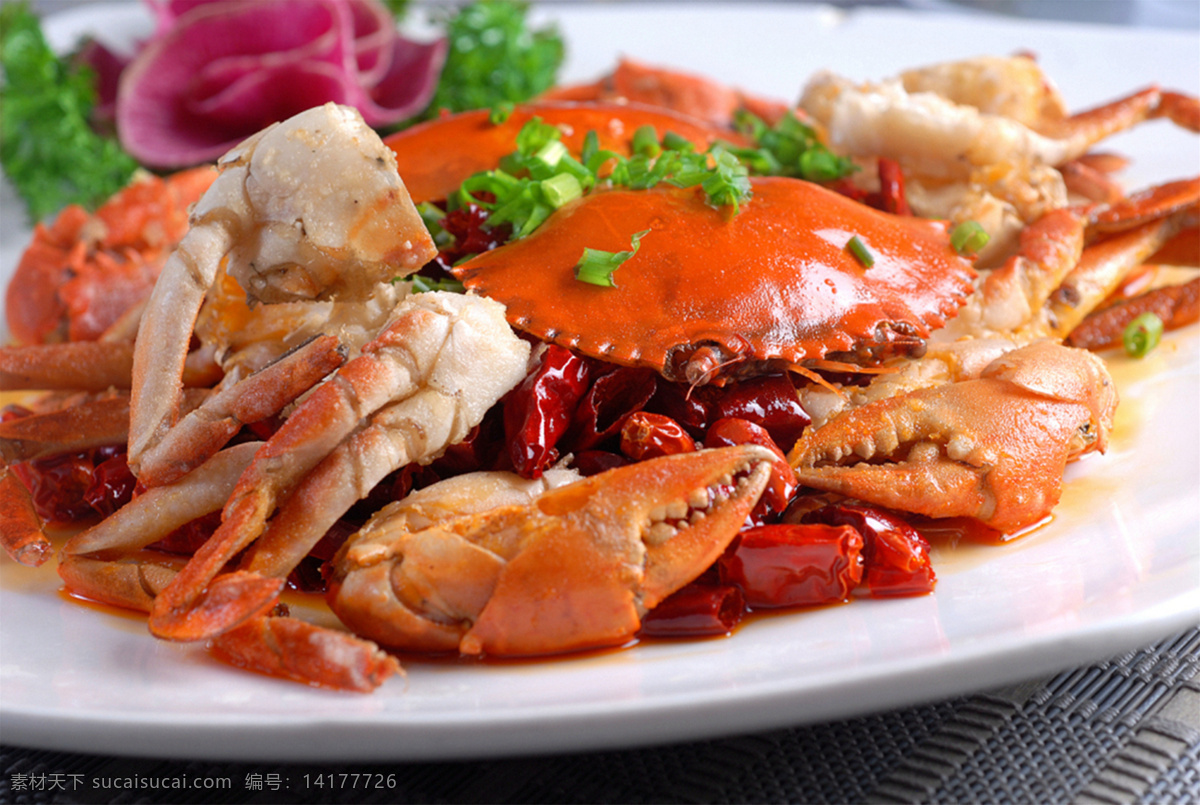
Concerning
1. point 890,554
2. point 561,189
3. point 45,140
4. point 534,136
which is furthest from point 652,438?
point 45,140

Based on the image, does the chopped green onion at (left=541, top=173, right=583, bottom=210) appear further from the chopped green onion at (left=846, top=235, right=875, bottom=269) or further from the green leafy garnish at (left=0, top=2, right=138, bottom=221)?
the green leafy garnish at (left=0, top=2, right=138, bottom=221)

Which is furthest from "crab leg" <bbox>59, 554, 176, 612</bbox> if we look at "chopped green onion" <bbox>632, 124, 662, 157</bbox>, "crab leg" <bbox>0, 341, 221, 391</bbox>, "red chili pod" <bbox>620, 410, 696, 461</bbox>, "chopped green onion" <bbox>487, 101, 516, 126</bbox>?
"chopped green onion" <bbox>632, 124, 662, 157</bbox>

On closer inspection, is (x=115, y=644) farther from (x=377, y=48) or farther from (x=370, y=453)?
(x=377, y=48)

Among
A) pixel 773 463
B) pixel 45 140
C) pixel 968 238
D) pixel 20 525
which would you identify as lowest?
pixel 45 140

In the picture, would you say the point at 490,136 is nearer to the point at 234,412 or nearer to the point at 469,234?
the point at 469,234

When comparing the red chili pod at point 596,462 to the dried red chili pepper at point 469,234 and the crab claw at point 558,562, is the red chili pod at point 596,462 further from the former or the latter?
the dried red chili pepper at point 469,234

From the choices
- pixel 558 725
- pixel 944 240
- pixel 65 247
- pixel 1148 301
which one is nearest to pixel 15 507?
pixel 558 725
